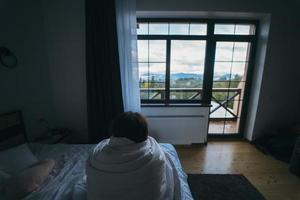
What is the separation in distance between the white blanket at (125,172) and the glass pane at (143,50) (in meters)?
2.10

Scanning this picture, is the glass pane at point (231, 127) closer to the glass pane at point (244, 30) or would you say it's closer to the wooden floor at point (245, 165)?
the wooden floor at point (245, 165)

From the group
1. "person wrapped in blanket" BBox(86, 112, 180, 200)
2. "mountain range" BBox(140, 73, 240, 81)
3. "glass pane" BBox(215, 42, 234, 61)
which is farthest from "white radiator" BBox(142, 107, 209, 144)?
"person wrapped in blanket" BBox(86, 112, 180, 200)

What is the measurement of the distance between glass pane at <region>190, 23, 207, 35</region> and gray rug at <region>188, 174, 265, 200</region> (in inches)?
86.1

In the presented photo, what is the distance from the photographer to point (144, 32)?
9.23 feet

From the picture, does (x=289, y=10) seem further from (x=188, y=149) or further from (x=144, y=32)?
(x=188, y=149)

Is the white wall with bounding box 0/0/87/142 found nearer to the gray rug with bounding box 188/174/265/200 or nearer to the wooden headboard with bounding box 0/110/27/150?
the wooden headboard with bounding box 0/110/27/150

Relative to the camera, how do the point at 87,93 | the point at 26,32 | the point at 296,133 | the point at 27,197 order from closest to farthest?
the point at 27,197, the point at 26,32, the point at 87,93, the point at 296,133

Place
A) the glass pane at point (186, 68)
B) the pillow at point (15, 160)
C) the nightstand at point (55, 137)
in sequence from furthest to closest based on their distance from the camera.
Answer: the glass pane at point (186, 68) → the nightstand at point (55, 137) → the pillow at point (15, 160)

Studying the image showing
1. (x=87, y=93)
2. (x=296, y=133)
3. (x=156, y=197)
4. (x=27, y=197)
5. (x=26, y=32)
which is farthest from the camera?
(x=296, y=133)

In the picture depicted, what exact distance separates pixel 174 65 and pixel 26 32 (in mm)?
2155

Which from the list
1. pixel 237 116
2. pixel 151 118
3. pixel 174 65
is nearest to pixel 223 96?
pixel 237 116

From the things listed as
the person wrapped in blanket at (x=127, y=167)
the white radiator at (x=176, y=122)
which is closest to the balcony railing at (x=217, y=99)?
the white radiator at (x=176, y=122)

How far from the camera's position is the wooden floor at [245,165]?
2.04 meters

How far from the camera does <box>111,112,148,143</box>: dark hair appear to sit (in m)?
1.03
